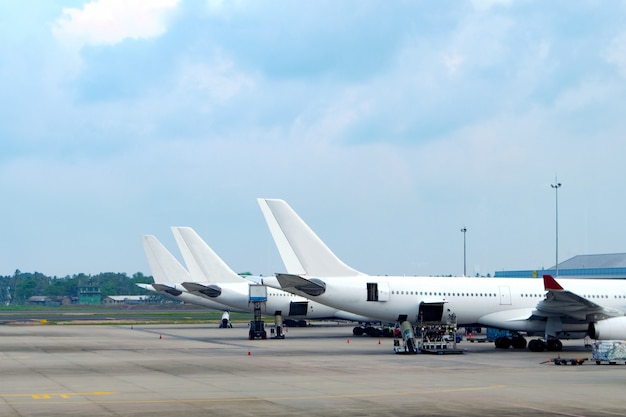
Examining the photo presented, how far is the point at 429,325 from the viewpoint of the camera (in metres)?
46.9

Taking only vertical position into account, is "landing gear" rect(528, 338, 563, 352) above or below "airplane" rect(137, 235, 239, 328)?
below

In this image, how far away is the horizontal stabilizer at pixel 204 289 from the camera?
211 ft

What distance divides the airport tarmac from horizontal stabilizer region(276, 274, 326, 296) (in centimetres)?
307

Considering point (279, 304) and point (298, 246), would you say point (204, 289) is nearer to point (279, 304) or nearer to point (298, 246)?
point (279, 304)

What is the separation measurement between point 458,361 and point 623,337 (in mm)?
9051

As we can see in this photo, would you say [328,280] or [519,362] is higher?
[328,280]

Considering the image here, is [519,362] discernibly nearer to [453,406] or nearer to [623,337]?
[623,337]

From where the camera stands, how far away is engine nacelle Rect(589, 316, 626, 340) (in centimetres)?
4288

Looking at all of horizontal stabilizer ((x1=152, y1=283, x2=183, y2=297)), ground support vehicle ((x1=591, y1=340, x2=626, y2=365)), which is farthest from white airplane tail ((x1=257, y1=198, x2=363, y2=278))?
horizontal stabilizer ((x1=152, y1=283, x2=183, y2=297))

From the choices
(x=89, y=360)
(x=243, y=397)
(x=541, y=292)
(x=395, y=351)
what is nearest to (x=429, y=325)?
(x=395, y=351)

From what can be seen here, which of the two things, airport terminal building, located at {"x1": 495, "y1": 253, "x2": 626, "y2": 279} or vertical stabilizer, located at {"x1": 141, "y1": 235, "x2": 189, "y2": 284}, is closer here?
vertical stabilizer, located at {"x1": 141, "y1": 235, "x2": 189, "y2": 284}

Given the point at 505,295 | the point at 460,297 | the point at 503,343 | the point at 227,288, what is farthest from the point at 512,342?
the point at 227,288

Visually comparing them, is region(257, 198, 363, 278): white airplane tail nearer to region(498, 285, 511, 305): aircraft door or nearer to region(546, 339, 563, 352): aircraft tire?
region(498, 285, 511, 305): aircraft door

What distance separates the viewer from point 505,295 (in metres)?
48.7
